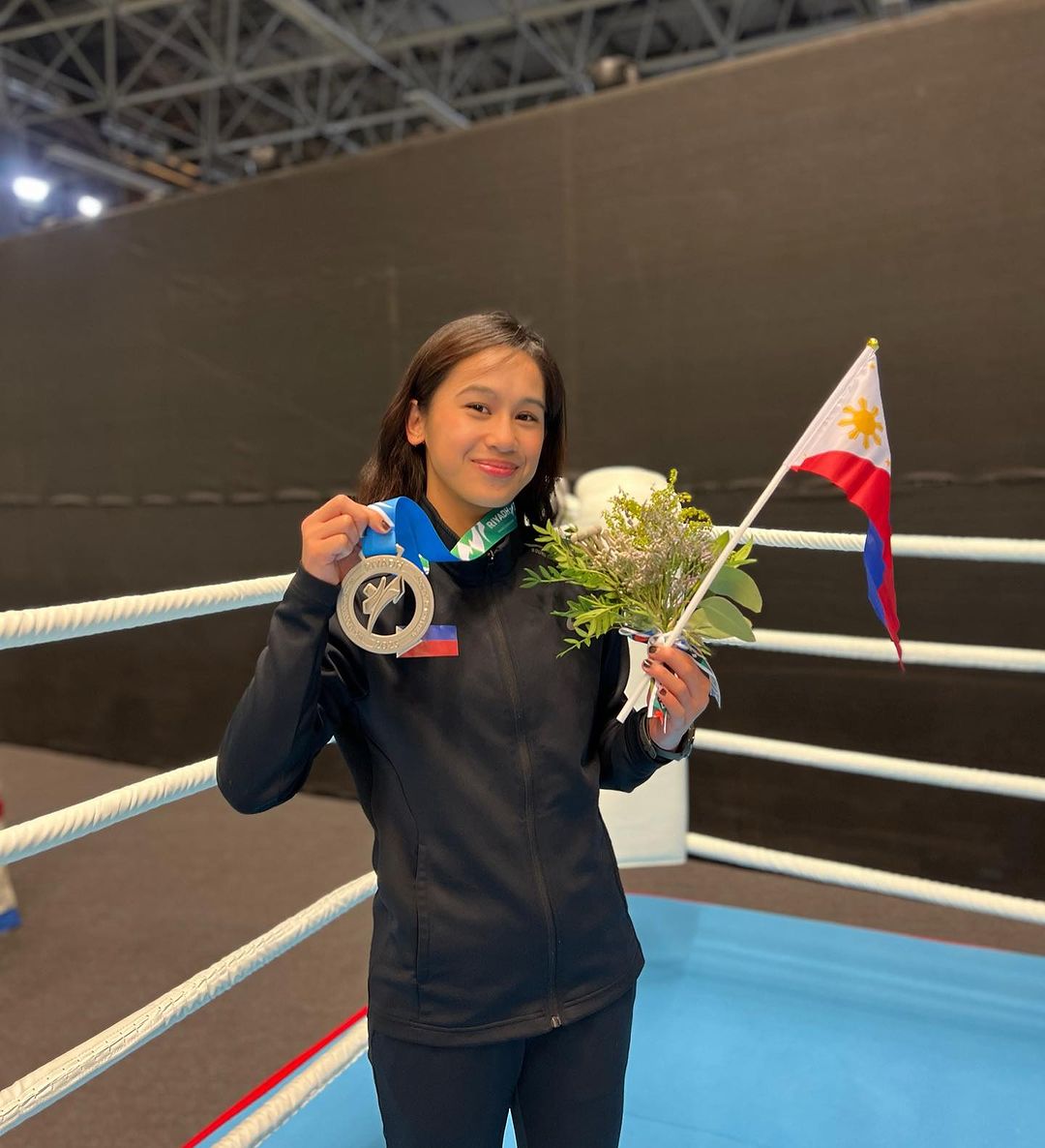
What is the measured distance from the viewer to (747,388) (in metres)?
2.88

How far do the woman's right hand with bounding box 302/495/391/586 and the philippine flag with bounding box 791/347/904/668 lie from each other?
1.72ft

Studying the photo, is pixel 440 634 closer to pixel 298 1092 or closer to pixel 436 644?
pixel 436 644

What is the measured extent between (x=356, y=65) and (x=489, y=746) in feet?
24.9

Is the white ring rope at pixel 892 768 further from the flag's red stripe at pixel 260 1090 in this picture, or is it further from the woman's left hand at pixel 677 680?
the woman's left hand at pixel 677 680

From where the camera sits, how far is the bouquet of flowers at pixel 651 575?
2.99ft

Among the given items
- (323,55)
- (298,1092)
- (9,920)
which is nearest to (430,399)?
(298,1092)

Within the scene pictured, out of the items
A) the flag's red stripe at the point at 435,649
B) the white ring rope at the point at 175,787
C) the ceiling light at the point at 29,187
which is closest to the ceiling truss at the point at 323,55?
the ceiling light at the point at 29,187

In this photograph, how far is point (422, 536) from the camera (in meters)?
0.92

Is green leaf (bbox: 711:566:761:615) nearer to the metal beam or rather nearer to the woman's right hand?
the woman's right hand

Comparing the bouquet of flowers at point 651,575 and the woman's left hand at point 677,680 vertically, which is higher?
the bouquet of flowers at point 651,575

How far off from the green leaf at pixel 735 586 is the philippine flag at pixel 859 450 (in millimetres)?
210

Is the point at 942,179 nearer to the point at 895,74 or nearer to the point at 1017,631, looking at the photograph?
the point at 895,74

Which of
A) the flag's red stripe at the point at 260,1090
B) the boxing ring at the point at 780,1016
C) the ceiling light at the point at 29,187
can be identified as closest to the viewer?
the boxing ring at the point at 780,1016

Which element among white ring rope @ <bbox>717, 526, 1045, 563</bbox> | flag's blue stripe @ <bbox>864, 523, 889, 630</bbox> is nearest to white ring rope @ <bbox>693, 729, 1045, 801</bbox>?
white ring rope @ <bbox>717, 526, 1045, 563</bbox>
